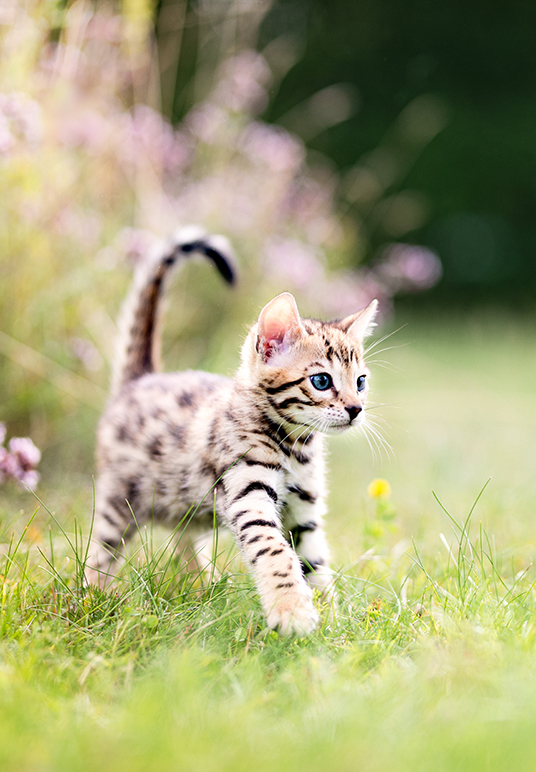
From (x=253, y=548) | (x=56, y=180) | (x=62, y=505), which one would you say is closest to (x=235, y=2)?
(x=56, y=180)

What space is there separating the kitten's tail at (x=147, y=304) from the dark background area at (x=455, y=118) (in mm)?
6410

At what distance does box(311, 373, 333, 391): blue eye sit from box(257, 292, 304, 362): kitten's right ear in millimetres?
108

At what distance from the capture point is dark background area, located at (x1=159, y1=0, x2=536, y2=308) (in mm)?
8602

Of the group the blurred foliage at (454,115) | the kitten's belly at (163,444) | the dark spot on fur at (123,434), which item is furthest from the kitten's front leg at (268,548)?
the blurred foliage at (454,115)

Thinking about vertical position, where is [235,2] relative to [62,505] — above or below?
above

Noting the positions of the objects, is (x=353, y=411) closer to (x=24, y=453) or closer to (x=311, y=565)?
(x=311, y=565)

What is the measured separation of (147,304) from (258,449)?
86 cm

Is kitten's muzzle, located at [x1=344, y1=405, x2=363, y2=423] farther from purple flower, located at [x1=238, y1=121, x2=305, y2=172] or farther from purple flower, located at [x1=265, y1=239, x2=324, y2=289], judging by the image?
purple flower, located at [x1=238, y1=121, x2=305, y2=172]

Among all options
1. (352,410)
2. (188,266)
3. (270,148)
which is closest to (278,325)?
(352,410)

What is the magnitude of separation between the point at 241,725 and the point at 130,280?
2.47m

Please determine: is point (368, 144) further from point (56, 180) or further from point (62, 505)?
point (62, 505)

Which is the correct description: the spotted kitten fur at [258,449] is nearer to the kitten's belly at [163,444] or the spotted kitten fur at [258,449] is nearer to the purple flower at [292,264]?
the kitten's belly at [163,444]

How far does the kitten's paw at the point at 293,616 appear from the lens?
1441mm

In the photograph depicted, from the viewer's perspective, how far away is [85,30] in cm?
312
